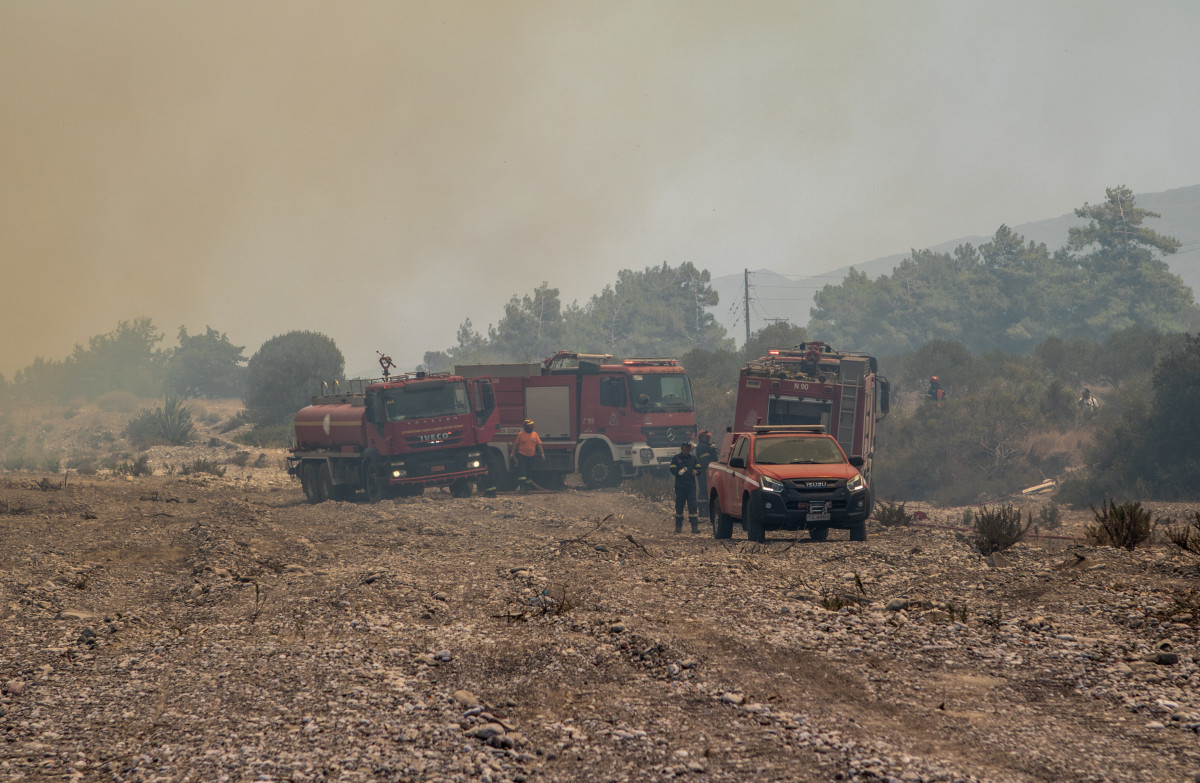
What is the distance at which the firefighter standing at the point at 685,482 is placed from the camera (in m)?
16.6

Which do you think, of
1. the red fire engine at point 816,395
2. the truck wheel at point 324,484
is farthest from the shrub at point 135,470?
the red fire engine at point 816,395

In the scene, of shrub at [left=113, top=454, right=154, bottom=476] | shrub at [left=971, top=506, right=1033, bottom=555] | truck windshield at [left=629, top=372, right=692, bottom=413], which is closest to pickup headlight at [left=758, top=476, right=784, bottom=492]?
shrub at [left=971, top=506, right=1033, bottom=555]

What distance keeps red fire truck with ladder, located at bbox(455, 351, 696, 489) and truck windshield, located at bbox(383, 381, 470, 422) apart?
1.09 m

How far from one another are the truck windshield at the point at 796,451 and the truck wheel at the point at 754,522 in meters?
0.72

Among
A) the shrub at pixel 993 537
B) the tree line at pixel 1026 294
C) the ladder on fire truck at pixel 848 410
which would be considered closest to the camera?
the shrub at pixel 993 537

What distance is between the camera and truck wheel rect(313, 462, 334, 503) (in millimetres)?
24047

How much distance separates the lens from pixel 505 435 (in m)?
24.9

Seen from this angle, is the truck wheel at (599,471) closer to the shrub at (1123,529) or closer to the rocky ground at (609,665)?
the rocky ground at (609,665)

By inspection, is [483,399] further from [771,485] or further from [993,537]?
[993,537]

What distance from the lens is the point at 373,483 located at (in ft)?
74.8

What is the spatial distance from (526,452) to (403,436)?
10.4 feet

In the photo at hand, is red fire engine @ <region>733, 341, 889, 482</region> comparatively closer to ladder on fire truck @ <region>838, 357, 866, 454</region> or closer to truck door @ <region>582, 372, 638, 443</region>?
ladder on fire truck @ <region>838, 357, 866, 454</region>

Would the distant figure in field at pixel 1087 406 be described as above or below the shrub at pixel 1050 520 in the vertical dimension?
above

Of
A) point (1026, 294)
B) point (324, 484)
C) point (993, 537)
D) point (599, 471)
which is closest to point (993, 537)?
point (993, 537)
